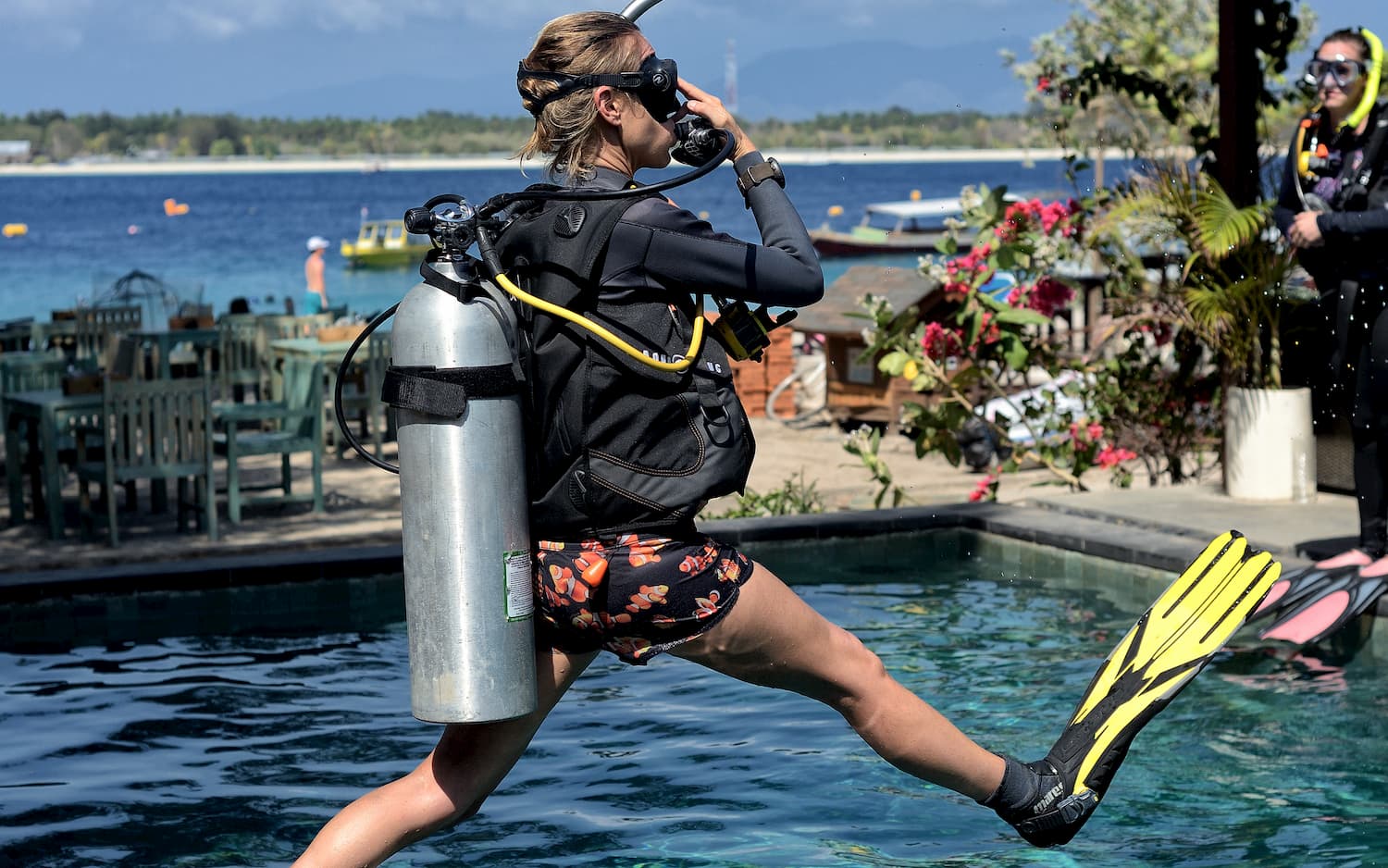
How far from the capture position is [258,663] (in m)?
5.92

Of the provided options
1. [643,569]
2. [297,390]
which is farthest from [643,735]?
[297,390]

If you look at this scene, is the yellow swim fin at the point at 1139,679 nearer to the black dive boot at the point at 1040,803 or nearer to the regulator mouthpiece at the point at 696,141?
the black dive boot at the point at 1040,803

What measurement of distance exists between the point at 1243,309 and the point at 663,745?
4085 millimetres

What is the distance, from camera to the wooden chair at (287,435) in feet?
32.4

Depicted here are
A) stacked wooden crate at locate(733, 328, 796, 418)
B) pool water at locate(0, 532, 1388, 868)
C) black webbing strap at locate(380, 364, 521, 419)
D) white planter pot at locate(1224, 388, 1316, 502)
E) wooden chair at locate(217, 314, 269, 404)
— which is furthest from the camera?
stacked wooden crate at locate(733, 328, 796, 418)

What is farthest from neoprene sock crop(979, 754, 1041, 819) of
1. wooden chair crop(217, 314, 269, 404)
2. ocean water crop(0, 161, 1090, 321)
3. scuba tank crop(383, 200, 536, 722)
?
wooden chair crop(217, 314, 269, 404)

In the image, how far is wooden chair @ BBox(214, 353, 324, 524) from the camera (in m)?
9.89

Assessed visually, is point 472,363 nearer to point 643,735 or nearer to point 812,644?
point 812,644

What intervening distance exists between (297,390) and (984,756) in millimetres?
7675

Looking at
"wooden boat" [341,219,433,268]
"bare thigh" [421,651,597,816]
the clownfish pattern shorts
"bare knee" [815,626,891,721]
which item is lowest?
"bare thigh" [421,651,597,816]

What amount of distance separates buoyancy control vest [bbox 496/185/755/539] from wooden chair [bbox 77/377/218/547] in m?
6.68

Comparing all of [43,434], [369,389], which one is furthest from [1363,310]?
[369,389]

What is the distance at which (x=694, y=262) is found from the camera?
2875 millimetres

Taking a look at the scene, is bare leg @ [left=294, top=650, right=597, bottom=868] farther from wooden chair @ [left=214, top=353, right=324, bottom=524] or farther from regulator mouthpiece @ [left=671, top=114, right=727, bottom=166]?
wooden chair @ [left=214, top=353, right=324, bottom=524]
